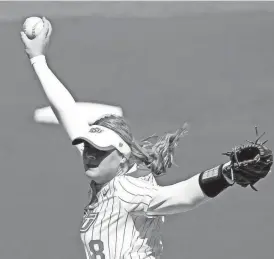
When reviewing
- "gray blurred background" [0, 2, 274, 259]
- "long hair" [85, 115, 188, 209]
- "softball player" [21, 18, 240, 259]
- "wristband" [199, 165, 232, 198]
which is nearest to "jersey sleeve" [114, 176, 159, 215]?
"softball player" [21, 18, 240, 259]

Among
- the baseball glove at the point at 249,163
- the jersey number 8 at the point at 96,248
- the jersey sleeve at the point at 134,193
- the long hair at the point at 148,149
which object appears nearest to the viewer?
the baseball glove at the point at 249,163

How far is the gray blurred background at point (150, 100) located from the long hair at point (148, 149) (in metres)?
2.72

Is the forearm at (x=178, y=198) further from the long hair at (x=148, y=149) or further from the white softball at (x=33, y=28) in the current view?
the white softball at (x=33, y=28)

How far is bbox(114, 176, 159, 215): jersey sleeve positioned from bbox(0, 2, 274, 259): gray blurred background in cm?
283

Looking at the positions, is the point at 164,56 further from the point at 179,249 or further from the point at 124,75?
the point at 179,249

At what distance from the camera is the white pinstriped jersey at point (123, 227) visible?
10.7 feet

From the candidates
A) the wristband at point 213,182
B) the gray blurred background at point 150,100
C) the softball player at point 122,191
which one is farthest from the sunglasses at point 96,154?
the gray blurred background at point 150,100

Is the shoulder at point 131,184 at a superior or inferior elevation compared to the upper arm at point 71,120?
inferior

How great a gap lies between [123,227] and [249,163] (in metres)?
0.65

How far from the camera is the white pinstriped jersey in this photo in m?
3.27

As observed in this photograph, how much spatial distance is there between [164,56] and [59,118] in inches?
193

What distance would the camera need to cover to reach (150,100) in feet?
26.7

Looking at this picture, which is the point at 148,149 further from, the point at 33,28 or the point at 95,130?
the point at 33,28

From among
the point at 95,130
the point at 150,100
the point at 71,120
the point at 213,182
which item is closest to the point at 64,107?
the point at 71,120
